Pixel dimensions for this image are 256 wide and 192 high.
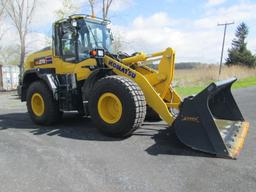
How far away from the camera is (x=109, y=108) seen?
6148 mm

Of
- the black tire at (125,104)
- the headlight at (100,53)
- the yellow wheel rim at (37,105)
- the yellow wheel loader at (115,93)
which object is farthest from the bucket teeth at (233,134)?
the yellow wheel rim at (37,105)

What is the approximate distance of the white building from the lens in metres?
25.6

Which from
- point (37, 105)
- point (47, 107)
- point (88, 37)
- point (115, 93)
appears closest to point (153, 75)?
point (115, 93)

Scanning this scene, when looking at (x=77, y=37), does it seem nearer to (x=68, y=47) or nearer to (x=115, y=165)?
(x=68, y=47)

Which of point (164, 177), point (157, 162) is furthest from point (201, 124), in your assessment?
point (164, 177)

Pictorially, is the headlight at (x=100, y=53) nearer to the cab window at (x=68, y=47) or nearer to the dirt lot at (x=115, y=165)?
the cab window at (x=68, y=47)

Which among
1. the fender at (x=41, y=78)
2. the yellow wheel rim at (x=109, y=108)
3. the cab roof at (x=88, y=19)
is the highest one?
the cab roof at (x=88, y=19)

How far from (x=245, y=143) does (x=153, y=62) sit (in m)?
2.35

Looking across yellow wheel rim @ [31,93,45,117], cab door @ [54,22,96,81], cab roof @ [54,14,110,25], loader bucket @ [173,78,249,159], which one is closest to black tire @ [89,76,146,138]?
loader bucket @ [173,78,249,159]

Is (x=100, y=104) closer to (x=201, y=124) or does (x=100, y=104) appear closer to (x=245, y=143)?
(x=201, y=124)

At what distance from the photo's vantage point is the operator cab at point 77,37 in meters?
7.11

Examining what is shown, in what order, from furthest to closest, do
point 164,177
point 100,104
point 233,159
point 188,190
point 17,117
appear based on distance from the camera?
1. point 17,117
2. point 100,104
3. point 233,159
4. point 164,177
5. point 188,190

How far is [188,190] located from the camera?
359 cm

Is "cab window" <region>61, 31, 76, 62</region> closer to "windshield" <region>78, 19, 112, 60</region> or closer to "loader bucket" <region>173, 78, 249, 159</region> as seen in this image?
"windshield" <region>78, 19, 112, 60</region>
